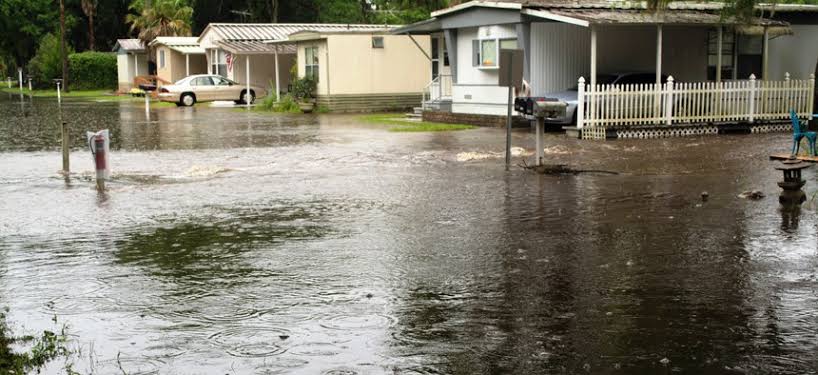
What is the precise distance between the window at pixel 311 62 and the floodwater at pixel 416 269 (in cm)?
2215

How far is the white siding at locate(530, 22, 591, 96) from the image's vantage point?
25.6 metres

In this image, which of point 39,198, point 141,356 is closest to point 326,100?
point 39,198

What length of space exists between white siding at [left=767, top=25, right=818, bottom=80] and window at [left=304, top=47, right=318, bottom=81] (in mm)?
18429

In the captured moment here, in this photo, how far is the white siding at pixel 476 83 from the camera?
88.7ft

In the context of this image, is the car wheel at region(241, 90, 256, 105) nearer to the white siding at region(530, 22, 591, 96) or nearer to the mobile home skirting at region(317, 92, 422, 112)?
the mobile home skirting at region(317, 92, 422, 112)

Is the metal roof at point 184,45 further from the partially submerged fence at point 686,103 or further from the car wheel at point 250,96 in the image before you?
the partially submerged fence at point 686,103

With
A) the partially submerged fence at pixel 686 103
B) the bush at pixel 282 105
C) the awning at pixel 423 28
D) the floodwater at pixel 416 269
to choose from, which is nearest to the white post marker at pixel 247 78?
the bush at pixel 282 105

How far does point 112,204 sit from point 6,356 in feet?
24.1

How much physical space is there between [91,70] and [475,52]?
164 feet

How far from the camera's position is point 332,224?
36.2 ft

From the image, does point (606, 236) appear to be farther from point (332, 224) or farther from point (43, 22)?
point (43, 22)

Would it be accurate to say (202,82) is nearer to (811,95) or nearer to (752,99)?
(752,99)

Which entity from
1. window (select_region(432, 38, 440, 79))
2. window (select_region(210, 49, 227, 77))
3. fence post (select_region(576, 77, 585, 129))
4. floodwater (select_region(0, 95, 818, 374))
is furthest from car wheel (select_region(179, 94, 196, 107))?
floodwater (select_region(0, 95, 818, 374))

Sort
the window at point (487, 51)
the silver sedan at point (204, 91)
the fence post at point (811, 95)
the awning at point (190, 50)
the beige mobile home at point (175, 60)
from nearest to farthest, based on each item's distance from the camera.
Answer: the fence post at point (811, 95) → the window at point (487, 51) → the silver sedan at point (204, 91) → the awning at point (190, 50) → the beige mobile home at point (175, 60)
